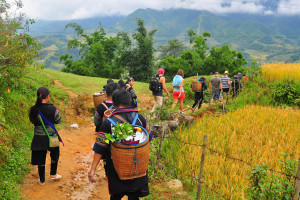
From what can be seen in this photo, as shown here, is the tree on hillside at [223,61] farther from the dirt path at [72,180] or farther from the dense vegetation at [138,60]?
the dirt path at [72,180]

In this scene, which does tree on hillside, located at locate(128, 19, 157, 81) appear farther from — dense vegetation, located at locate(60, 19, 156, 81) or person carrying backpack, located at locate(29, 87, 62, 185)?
person carrying backpack, located at locate(29, 87, 62, 185)

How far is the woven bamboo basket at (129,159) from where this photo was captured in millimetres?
2561

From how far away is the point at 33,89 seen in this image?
27.2ft

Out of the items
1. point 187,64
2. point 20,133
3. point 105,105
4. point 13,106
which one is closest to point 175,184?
point 105,105

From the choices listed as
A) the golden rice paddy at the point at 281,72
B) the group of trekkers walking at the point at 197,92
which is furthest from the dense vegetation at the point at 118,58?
the golden rice paddy at the point at 281,72

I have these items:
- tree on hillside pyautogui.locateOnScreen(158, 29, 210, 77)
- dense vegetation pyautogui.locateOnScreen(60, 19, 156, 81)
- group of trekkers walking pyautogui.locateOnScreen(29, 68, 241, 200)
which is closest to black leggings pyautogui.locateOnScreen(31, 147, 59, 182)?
group of trekkers walking pyautogui.locateOnScreen(29, 68, 241, 200)

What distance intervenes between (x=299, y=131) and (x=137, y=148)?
5.35 m

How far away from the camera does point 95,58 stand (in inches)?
1256

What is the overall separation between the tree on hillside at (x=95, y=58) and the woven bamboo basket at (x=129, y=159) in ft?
89.3

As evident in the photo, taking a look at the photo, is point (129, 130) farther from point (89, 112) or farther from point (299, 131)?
point (89, 112)

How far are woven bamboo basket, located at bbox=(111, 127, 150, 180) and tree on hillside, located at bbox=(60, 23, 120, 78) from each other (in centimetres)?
2723

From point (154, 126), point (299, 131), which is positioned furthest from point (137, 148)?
point (299, 131)

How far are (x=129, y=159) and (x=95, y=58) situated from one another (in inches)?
1219

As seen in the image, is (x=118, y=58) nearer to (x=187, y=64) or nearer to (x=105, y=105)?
(x=187, y=64)
